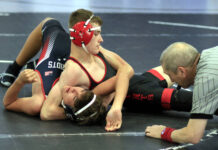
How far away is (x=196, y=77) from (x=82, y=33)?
1.18 meters

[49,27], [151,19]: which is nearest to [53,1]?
[151,19]

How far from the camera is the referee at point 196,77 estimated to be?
3.50 meters

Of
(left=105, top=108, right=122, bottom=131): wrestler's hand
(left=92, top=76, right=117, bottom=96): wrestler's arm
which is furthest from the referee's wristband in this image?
(left=92, top=76, right=117, bottom=96): wrestler's arm

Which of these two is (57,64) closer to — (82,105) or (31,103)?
(31,103)

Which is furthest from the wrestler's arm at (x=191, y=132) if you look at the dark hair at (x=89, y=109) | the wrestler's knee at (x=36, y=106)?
the wrestler's knee at (x=36, y=106)

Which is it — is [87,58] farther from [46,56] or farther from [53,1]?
[53,1]

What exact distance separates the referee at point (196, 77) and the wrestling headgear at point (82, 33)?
2.88ft

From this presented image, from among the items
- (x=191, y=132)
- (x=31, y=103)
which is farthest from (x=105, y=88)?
(x=191, y=132)

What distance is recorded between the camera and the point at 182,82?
12.1ft

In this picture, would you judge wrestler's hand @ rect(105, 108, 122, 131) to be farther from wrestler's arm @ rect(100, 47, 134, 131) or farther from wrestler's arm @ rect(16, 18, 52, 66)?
wrestler's arm @ rect(16, 18, 52, 66)

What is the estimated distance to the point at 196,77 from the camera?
3535mm

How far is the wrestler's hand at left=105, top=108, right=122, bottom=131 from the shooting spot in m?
4.11

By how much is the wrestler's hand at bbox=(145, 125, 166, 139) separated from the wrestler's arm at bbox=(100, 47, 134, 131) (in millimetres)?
252

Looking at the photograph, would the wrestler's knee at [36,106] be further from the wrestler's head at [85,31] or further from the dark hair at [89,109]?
the wrestler's head at [85,31]
